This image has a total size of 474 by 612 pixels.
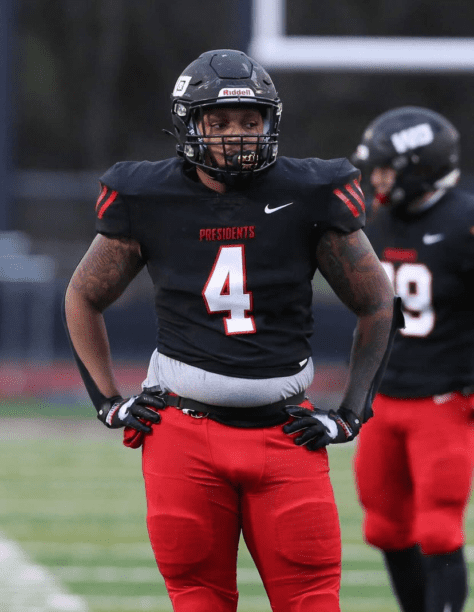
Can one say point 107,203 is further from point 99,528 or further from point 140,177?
point 99,528

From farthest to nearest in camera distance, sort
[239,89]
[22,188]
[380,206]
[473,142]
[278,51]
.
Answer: [473,142] < [22,188] < [278,51] < [380,206] < [239,89]

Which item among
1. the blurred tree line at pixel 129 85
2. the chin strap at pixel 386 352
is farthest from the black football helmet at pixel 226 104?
the blurred tree line at pixel 129 85

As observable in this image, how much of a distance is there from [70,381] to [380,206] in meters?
7.47

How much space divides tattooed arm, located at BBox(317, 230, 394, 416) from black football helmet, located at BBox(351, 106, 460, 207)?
1285 mm

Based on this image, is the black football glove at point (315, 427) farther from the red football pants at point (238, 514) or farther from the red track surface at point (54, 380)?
the red track surface at point (54, 380)

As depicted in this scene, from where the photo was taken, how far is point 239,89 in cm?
308

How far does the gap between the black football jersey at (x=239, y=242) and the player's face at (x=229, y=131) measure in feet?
0.30

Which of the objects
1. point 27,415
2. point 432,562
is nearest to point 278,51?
point 27,415

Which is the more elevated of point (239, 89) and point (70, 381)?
point (239, 89)

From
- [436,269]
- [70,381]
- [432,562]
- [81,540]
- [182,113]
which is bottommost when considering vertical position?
[70,381]

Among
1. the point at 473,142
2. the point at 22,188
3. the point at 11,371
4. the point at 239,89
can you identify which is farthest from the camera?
the point at 473,142

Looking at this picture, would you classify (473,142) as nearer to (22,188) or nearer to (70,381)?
(22,188)

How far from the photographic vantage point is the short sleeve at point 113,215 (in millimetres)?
3121

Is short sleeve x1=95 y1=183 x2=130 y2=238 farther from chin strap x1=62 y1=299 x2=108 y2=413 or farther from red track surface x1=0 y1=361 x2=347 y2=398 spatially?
red track surface x1=0 y1=361 x2=347 y2=398
